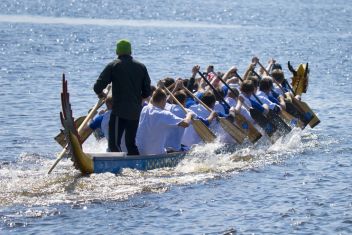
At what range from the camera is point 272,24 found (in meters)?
62.9

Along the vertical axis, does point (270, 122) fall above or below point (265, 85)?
below

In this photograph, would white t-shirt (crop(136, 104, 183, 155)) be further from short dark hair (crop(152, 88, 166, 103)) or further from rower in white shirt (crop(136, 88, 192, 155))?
short dark hair (crop(152, 88, 166, 103))

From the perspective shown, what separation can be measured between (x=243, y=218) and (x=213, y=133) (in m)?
3.75

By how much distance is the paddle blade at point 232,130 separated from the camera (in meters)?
18.2

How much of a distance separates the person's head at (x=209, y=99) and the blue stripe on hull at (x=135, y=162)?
1.70m

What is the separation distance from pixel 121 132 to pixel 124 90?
2.46 feet

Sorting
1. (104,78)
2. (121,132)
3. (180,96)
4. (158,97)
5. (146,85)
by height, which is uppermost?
(104,78)

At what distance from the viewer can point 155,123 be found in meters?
16.0

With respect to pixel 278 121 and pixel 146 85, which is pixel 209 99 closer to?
pixel 278 121

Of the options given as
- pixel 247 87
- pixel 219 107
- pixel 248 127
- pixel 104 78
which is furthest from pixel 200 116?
pixel 104 78

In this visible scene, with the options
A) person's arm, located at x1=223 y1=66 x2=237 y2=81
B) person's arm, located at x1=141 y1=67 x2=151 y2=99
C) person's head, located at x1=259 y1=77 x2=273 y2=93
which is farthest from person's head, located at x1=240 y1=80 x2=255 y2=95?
person's arm, located at x1=141 y1=67 x2=151 y2=99

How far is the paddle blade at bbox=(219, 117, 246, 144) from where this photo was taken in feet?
59.7

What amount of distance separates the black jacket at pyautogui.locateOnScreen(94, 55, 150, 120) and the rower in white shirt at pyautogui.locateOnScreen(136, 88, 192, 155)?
192 mm

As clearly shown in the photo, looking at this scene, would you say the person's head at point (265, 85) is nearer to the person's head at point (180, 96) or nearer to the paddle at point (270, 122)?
the paddle at point (270, 122)
